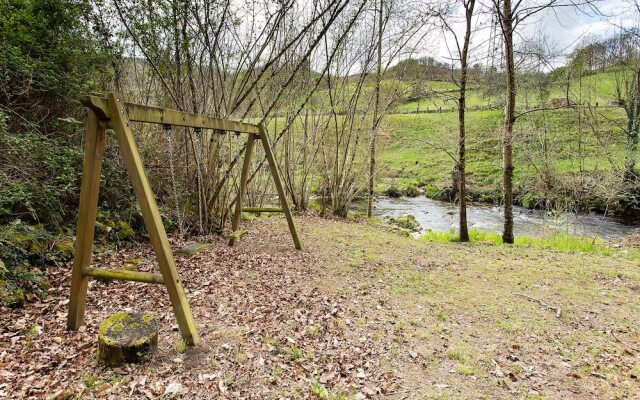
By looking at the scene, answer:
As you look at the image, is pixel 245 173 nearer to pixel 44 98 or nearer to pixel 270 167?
pixel 270 167

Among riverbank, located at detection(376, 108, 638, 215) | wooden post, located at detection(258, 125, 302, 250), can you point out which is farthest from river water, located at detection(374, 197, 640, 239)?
wooden post, located at detection(258, 125, 302, 250)

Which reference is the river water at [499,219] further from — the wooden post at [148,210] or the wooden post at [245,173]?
the wooden post at [148,210]

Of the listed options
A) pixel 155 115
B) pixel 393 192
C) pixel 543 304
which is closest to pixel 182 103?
pixel 155 115

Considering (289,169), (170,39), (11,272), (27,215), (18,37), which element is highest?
(170,39)

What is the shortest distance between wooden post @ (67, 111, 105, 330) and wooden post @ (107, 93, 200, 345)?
0.75 feet

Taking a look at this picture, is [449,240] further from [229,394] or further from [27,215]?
[27,215]

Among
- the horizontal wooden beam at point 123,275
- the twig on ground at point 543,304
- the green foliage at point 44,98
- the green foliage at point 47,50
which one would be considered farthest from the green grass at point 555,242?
the green foliage at point 47,50

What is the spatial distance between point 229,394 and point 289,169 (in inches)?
351

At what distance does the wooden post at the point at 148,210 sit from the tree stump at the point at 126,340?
26cm

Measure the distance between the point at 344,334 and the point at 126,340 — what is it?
79.4 inches

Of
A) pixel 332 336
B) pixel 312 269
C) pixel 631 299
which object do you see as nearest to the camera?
pixel 332 336

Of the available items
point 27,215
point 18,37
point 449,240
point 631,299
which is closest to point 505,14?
point 449,240

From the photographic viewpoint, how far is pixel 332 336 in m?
3.50

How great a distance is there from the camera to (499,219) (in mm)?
16203
